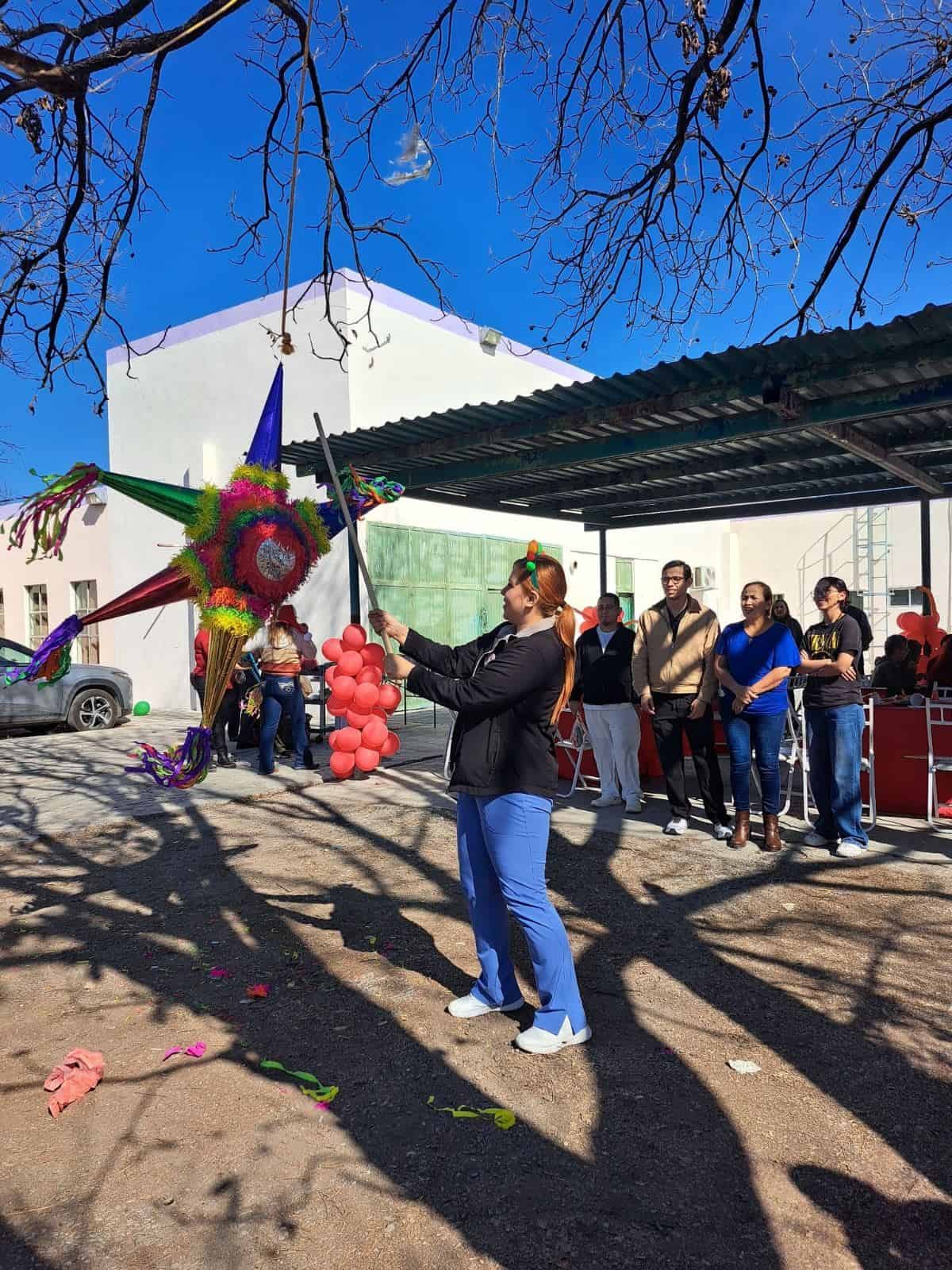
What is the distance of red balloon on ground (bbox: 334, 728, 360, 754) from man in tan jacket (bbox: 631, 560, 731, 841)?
6.19 ft

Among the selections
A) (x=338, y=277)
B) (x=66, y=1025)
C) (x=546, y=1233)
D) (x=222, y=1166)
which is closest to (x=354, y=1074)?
(x=222, y=1166)

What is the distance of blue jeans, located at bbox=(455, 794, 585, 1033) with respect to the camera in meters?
2.96

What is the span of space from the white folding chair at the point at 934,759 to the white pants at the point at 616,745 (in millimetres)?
1867

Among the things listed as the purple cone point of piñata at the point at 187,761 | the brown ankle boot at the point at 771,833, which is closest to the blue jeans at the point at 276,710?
the purple cone point of piñata at the point at 187,761

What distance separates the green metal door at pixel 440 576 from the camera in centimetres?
1254

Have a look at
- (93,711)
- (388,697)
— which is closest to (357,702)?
(388,697)

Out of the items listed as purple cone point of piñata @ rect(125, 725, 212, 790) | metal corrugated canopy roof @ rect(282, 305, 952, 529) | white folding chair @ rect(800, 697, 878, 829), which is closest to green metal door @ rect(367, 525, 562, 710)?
metal corrugated canopy roof @ rect(282, 305, 952, 529)

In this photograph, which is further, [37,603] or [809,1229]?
[37,603]

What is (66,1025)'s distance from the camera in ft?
10.9

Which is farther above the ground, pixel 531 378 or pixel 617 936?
pixel 531 378

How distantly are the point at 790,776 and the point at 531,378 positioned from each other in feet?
36.1

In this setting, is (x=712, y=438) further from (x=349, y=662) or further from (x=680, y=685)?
(x=349, y=662)

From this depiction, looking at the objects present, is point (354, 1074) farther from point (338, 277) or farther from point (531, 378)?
point (531, 378)

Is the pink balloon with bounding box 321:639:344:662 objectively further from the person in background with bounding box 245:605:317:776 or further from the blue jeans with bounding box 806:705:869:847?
the blue jeans with bounding box 806:705:869:847
